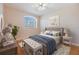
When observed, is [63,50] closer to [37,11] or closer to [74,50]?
[74,50]

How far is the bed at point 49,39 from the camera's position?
1583mm

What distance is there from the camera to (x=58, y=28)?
5.41 ft

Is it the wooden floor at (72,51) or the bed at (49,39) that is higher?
the bed at (49,39)

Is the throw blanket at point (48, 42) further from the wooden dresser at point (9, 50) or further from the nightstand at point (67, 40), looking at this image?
the wooden dresser at point (9, 50)

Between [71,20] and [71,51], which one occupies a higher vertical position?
[71,20]

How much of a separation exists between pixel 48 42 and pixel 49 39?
0.17ft

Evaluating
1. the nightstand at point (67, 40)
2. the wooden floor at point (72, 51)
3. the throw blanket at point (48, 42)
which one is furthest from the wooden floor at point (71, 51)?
the throw blanket at point (48, 42)

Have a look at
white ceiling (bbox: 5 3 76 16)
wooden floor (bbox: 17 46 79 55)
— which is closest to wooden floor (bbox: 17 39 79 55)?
wooden floor (bbox: 17 46 79 55)

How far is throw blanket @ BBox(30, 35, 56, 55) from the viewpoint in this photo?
62.2 inches

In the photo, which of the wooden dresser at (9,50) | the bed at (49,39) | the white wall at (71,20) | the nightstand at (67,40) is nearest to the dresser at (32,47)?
the bed at (49,39)

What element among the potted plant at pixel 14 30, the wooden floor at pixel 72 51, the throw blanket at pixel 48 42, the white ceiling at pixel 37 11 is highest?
the white ceiling at pixel 37 11

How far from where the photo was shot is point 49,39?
1.60 meters

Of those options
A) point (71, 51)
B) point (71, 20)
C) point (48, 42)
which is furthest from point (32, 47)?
point (71, 20)

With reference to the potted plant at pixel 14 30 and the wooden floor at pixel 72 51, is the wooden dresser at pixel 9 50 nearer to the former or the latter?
the wooden floor at pixel 72 51
